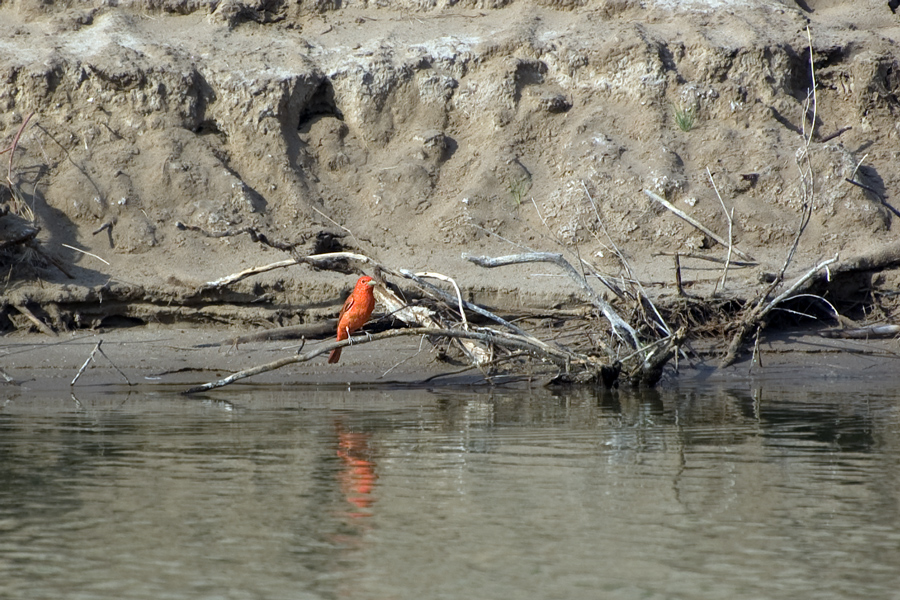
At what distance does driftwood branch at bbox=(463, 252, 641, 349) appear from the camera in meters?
8.14

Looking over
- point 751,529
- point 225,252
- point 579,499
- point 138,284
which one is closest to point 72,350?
point 138,284

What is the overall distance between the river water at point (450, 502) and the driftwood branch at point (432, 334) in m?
0.37

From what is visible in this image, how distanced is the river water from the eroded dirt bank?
3.63 metres

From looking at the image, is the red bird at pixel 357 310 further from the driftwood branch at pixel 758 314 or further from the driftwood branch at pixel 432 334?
the driftwood branch at pixel 758 314

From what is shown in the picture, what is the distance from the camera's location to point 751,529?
398 centimetres

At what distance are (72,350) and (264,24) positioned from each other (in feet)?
18.9

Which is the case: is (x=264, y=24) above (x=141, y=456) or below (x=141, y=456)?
above

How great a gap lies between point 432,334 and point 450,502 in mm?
3742

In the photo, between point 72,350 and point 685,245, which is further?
point 685,245

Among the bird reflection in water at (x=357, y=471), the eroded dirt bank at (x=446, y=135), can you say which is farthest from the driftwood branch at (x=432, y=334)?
the eroded dirt bank at (x=446, y=135)

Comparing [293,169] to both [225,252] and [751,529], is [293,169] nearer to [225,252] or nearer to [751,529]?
[225,252]

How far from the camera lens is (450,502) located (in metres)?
4.46

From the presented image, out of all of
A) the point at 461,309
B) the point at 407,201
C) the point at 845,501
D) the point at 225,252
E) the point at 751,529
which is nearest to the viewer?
the point at 751,529

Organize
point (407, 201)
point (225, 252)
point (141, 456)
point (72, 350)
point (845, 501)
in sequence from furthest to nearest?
point (407, 201) < point (225, 252) < point (72, 350) < point (141, 456) < point (845, 501)
